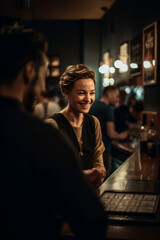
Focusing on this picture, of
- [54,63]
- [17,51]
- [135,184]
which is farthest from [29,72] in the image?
[54,63]

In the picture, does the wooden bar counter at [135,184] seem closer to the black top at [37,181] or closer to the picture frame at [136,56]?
the black top at [37,181]

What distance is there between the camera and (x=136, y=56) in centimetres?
524

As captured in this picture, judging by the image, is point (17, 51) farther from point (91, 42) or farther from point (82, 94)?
point (91, 42)

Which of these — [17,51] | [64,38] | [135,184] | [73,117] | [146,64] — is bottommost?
[135,184]

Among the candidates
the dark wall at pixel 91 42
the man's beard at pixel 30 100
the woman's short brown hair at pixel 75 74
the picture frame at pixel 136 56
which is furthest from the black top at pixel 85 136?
the dark wall at pixel 91 42

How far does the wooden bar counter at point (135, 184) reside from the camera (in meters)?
1.37

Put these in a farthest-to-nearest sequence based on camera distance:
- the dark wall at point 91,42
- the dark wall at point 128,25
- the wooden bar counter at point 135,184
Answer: the dark wall at point 91,42 < the dark wall at point 128,25 < the wooden bar counter at point 135,184

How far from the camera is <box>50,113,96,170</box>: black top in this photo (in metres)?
2.26

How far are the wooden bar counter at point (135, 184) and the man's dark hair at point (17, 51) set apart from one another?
0.76 meters

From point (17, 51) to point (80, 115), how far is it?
4.69ft

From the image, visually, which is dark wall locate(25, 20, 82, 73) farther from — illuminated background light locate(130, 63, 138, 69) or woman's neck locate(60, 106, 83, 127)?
woman's neck locate(60, 106, 83, 127)

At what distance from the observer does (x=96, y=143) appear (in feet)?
7.91

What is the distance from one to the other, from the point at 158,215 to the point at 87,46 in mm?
7425

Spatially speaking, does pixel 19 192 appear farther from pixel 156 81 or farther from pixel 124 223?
pixel 156 81
